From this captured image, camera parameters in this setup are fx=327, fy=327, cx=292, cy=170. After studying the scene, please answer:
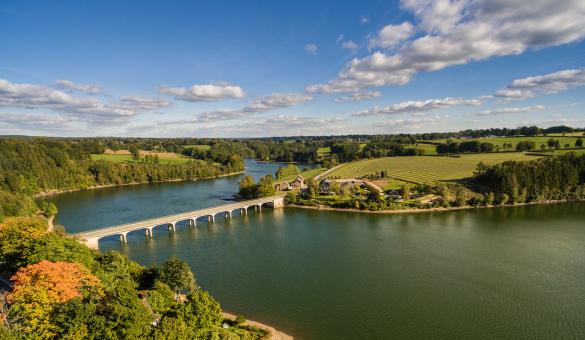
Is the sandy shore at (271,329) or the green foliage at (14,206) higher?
the green foliage at (14,206)

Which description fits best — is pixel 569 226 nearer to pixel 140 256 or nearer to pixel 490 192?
pixel 490 192

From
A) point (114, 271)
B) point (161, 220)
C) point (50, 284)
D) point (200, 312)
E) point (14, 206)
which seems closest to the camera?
point (50, 284)

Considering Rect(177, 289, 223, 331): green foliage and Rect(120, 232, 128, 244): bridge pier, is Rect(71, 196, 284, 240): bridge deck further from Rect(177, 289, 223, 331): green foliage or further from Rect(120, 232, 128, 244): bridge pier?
Rect(177, 289, 223, 331): green foliage

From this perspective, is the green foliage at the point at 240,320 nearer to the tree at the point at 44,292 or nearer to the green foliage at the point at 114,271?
the green foliage at the point at 114,271

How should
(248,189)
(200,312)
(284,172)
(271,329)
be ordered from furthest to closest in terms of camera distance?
1. (284,172)
2. (248,189)
3. (271,329)
4. (200,312)

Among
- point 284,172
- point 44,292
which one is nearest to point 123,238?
point 44,292

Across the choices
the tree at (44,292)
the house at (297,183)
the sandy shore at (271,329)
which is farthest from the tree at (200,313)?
the house at (297,183)

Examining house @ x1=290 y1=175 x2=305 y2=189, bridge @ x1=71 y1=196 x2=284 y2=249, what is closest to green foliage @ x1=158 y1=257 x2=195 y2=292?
bridge @ x1=71 y1=196 x2=284 y2=249

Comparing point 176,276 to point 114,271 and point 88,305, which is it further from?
point 88,305

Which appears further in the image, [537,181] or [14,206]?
[537,181]
